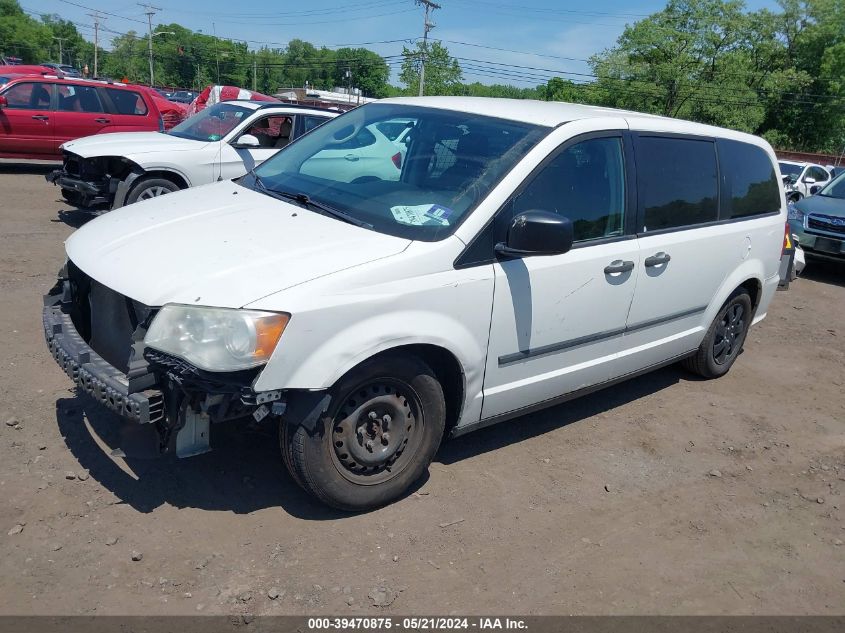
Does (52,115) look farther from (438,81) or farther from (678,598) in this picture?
(438,81)

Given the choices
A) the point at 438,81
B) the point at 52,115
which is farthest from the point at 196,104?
the point at 438,81

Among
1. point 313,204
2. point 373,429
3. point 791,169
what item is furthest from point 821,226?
point 791,169

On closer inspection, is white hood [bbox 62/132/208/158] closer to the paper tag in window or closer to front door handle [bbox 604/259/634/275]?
the paper tag in window

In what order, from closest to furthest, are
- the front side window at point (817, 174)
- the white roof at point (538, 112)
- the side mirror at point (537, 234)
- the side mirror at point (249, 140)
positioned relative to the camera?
the side mirror at point (537, 234) < the white roof at point (538, 112) < the side mirror at point (249, 140) < the front side window at point (817, 174)

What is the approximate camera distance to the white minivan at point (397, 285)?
2930 mm

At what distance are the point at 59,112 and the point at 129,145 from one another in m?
5.21

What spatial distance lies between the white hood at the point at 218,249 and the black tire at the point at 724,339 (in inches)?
123

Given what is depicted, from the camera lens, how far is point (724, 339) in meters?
5.64

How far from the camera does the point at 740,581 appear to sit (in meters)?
3.29

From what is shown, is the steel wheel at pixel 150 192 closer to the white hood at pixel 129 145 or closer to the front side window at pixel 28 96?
the white hood at pixel 129 145

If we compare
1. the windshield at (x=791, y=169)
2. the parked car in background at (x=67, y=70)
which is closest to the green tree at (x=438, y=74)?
the parked car in background at (x=67, y=70)

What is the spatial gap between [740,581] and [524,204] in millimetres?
2041

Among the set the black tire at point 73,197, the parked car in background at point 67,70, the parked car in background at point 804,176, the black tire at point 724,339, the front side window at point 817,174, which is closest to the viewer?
the black tire at point 724,339

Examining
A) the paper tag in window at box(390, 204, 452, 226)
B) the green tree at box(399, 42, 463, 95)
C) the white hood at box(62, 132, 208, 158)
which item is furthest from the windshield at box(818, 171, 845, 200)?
the green tree at box(399, 42, 463, 95)
